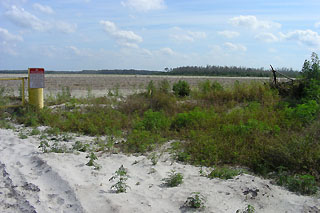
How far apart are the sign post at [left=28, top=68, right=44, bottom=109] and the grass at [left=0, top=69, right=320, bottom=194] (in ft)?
1.44

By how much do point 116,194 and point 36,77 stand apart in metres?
8.74

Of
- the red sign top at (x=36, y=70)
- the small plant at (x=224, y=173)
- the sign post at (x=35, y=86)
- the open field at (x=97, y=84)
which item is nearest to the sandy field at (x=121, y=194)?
the small plant at (x=224, y=173)

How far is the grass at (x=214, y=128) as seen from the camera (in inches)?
235

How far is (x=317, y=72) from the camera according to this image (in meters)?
13.2

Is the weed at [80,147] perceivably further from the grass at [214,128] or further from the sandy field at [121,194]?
the sandy field at [121,194]

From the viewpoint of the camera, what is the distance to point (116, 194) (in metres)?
4.83

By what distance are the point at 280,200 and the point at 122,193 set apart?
2.40m

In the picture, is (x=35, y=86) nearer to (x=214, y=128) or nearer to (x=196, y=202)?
(x=214, y=128)

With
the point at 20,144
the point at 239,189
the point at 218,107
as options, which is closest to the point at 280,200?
the point at 239,189

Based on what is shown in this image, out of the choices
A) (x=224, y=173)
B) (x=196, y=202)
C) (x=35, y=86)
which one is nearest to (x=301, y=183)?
(x=224, y=173)

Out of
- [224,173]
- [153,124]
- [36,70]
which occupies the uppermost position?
[36,70]

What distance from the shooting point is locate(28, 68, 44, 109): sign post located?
473 inches

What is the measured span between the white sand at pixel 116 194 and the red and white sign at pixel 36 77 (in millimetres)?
6037

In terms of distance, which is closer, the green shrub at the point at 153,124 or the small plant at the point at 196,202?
the small plant at the point at 196,202
